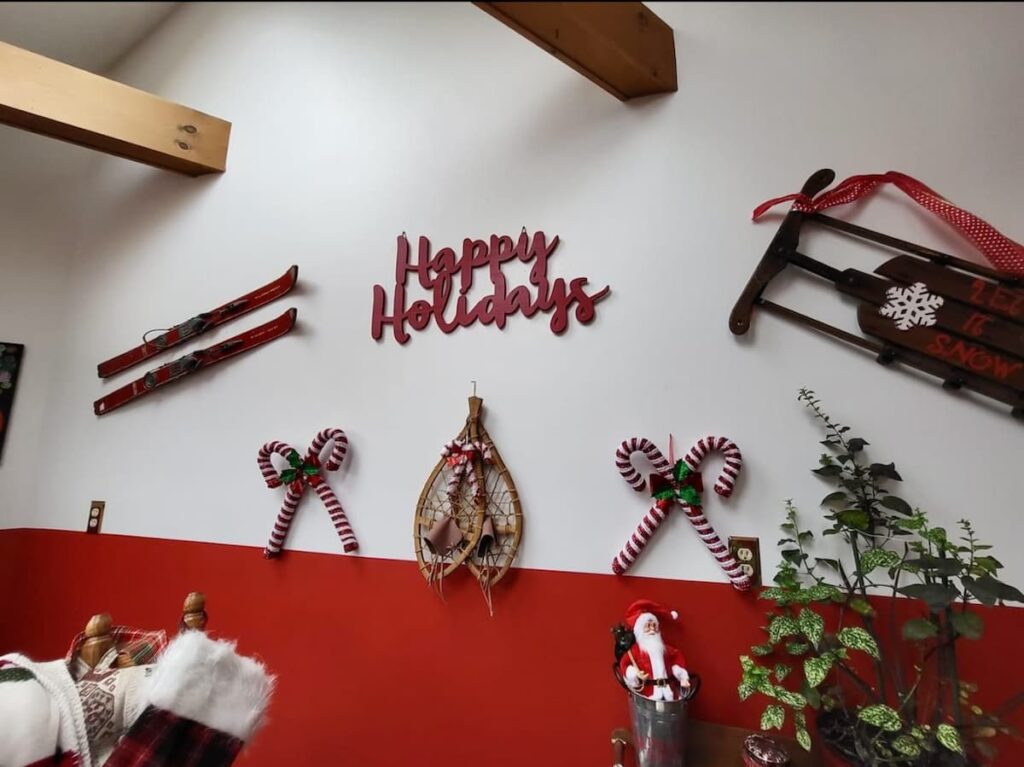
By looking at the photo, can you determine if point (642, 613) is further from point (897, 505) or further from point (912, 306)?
point (912, 306)

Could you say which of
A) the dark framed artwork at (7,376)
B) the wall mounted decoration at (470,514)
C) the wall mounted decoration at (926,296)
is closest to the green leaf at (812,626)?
the wall mounted decoration at (926,296)

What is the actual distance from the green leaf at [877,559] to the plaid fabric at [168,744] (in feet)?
4.38

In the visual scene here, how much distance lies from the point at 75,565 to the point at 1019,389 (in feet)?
11.0

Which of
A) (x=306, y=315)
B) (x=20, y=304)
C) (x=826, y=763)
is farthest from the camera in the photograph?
(x=20, y=304)

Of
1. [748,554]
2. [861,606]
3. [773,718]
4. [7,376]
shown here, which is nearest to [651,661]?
[773,718]

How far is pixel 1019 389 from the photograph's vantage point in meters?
1.23

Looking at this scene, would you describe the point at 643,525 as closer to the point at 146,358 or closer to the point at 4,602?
the point at 146,358

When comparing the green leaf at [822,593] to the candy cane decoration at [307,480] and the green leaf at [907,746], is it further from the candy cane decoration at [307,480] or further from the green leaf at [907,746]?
the candy cane decoration at [307,480]

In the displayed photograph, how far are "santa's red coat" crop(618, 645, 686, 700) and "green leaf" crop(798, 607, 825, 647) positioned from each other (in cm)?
30

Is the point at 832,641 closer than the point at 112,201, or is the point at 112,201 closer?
the point at 832,641

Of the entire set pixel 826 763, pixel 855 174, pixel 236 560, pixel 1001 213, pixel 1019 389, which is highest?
pixel 855 174

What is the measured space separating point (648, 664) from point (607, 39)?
160 cm

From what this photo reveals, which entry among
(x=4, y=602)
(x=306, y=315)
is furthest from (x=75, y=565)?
(x=306, y=315)

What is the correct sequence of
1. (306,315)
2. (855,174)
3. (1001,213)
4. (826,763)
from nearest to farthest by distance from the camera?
(826,763) → (1001,213) → (855,174) → (306,315)
